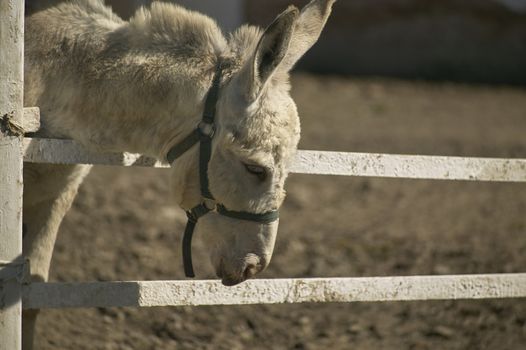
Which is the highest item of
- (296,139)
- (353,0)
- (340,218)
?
(353,0)

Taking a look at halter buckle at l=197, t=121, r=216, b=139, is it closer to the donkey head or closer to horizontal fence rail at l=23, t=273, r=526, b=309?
the donkey head

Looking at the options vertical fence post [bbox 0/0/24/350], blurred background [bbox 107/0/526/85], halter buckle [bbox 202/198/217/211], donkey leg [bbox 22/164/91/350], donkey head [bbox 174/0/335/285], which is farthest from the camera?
blurred background [bbox 107/0/526/85]

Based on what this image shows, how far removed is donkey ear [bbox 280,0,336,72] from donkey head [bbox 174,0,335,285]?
Answer: 14 centimetres

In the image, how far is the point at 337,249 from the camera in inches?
247

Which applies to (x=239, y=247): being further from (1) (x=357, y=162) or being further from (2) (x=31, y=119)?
(2) (x=31, y=119)

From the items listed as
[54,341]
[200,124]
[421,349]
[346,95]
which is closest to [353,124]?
[346,95]

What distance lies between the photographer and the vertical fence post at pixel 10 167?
280cm

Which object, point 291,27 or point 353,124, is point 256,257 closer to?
point 291,27

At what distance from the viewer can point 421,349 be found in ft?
14.8

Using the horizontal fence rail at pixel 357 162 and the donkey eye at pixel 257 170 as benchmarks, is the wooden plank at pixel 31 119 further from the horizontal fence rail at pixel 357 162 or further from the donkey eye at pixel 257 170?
the donkey eye at pixel 257 170

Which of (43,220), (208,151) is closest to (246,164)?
(208,151)

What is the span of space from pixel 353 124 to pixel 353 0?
370 cm

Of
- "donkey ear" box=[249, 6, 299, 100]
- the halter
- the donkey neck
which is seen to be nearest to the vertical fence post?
the donkey neck

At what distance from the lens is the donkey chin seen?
308 cm
